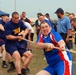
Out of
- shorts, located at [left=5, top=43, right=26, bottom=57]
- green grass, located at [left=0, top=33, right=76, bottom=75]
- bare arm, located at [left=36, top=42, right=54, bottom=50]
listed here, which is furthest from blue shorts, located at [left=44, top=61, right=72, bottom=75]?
green grass, located at [left=0, top=33, right=76, bottom=75]

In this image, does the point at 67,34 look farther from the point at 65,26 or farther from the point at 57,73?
the point at 57,73

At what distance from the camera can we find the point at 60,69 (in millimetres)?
4891

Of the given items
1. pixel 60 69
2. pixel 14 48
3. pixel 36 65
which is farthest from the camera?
pixel 36 65

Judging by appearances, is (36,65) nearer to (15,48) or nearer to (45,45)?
(15,48)

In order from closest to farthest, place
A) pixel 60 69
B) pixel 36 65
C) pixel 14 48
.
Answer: pixel 60 69, pixel 14 48, pixel 36 65

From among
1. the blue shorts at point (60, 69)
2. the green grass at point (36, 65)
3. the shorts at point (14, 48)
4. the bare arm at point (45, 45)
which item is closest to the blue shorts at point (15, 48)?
the shorts at point (14, 48)

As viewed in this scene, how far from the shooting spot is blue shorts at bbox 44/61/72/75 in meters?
4.81

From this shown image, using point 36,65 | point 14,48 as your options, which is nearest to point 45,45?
point 14,48

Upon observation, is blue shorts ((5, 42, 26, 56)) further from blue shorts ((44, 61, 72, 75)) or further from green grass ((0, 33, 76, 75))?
blue shorts ((44, 61, 72, 75))

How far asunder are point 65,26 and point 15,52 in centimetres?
216

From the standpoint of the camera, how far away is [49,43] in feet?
16.2

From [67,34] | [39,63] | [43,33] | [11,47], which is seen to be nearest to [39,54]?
[39,63]

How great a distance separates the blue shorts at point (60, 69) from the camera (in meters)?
4.81

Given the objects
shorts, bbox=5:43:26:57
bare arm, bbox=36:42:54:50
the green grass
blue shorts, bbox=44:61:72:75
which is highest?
bare arm, bbox=36:42:54:50
